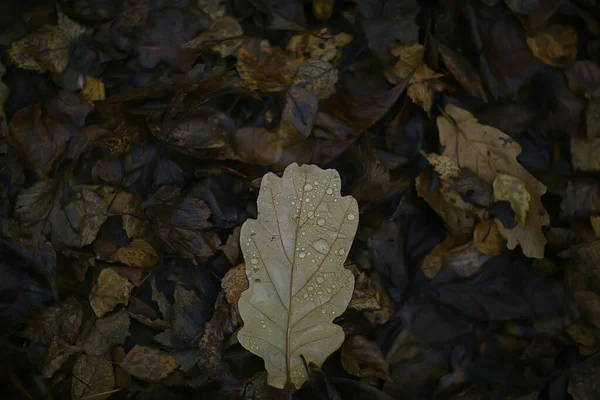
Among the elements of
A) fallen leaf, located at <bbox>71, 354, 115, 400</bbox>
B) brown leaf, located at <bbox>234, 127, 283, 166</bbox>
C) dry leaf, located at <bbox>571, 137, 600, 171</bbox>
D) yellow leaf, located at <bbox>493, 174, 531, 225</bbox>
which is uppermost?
brown leaf, located at <bbox>234, 127, 283, 166</bbox>

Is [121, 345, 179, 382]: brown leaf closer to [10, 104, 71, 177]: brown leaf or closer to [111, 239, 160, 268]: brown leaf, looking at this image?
[111, 239, 160, 268]: brown leaf

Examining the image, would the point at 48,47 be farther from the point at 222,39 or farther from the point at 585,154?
the point at 585,154

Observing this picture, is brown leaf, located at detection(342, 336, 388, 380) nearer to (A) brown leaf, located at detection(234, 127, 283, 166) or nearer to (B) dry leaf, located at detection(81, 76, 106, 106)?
→ (A) brown leaf, located at detection(234, 127, 283, 166)

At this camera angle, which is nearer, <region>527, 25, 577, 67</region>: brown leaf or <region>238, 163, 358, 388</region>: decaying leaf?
<region>238, 163, 358, 388</region>: decaying leaf

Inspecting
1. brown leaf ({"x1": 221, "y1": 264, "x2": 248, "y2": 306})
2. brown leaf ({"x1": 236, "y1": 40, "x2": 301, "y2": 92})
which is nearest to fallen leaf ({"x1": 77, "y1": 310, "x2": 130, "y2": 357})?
brown leaf ({"x1": 221, "y1": 264, "x2": 248, "y2": 306})

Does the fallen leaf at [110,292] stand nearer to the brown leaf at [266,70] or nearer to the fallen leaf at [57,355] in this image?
the fallen leaf at [57,355]

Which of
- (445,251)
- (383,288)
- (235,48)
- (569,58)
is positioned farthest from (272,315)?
(569,58)

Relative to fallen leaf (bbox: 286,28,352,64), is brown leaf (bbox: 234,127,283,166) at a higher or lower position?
lower
